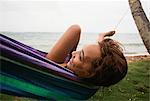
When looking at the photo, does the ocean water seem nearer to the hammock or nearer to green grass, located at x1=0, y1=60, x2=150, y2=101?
green grass, located at x1=0, y1=60, x2=150, y2=101

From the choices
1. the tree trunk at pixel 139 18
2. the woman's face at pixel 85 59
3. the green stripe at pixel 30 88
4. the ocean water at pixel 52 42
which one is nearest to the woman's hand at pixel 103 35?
the woman's face at pixel 85 59

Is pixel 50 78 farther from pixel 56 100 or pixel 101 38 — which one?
pixel 101 38

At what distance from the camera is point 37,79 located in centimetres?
231

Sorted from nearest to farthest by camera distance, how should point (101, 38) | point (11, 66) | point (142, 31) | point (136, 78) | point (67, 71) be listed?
point (11, 66) < point (67, 71) < point (101, 38) < point (142, 31) < point (136, 78)

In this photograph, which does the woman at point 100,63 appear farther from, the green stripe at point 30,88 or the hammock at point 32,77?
the green stripe at point 30,88

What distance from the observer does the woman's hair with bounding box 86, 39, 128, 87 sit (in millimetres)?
2410

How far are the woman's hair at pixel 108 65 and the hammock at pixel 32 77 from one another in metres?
0.12

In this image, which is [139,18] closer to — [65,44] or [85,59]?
[65,44]

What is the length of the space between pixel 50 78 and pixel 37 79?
0.28 feet

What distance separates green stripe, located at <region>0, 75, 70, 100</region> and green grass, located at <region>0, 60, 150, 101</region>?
2.56 meters

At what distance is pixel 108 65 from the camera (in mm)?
2404

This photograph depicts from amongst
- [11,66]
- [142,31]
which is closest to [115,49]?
[11,66]

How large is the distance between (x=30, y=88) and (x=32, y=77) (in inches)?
2.9

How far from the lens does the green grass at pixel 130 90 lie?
577 centimetres
